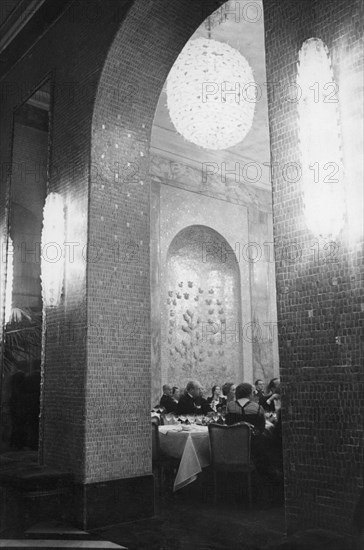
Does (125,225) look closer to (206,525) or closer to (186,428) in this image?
(186,428)

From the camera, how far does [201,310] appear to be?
1210 cm

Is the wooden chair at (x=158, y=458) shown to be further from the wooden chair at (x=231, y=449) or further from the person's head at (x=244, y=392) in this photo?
the person's head at (x=244, y=392)

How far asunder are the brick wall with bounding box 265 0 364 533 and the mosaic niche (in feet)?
24.9

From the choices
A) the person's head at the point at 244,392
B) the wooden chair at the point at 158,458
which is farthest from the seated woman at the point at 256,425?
the wooden chair at the point at 158,458

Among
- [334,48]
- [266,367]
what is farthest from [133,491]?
[266,367]

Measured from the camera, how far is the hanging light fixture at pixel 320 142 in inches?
124

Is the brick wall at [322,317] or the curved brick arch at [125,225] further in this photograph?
the curved brick arch at [125,225]

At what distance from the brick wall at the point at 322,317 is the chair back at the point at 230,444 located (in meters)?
2.56

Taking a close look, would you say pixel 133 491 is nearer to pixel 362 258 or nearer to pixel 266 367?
pixel 362 258

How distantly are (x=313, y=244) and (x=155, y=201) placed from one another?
795 cm

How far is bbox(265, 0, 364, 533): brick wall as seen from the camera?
303cm

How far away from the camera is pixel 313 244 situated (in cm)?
330

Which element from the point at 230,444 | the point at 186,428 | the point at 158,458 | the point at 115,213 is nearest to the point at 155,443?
the point at 158,458

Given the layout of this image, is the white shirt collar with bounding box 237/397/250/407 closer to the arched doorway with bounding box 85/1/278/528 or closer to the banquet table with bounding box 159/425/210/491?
the banquet table with bounding box 159/425/210/491
